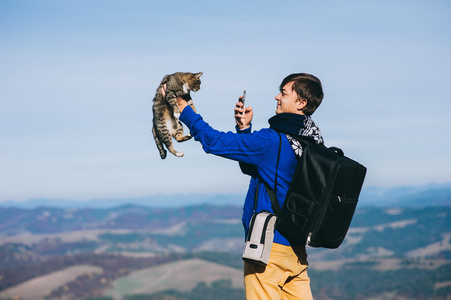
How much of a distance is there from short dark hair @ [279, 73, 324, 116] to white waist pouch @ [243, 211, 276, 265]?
112cm

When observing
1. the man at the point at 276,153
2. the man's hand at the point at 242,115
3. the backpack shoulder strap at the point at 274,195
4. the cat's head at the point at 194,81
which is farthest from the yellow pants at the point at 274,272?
the cat's head at the point at 194,81

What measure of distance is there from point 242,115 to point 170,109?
85 centimetres

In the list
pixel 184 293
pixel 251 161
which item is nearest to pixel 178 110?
pixel 251 161

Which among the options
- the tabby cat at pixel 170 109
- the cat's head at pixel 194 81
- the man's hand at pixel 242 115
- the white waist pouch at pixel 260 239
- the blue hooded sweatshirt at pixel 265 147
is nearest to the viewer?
the white waist pouch at pixel 260 239

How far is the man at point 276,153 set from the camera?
14.9ft

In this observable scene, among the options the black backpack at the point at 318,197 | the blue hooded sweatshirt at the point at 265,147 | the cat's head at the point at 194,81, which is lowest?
the black backpack at the point at 318,197

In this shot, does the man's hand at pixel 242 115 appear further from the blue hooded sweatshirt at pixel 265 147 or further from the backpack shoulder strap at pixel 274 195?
the backpack shoulder strap at pixel 274 195

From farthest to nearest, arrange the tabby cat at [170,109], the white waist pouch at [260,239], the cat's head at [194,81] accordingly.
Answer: the cat's head at [194,81], the tabby cat at [170,109], the white waist pouch at [260,239]

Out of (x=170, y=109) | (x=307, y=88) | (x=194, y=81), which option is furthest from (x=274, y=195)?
(x=194, y=81)

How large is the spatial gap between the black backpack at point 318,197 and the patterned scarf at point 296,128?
0.30 ft

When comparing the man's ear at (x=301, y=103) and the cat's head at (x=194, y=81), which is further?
the cat's head at (x=194, y=81)

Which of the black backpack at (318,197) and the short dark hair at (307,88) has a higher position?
the short dark hair at (307,88)

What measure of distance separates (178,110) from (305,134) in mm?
1330

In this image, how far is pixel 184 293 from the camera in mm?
198000
